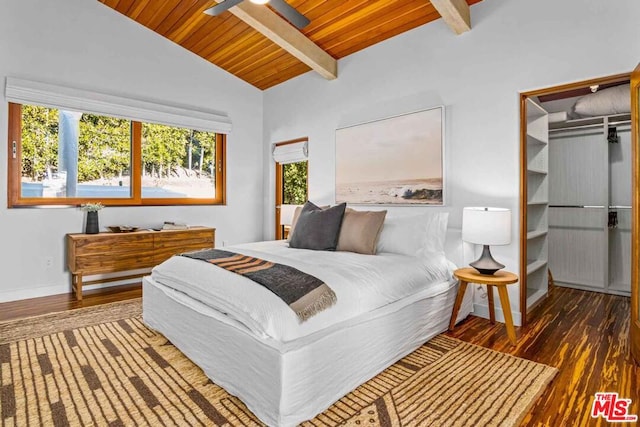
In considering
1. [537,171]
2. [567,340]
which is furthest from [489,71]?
[567,340]

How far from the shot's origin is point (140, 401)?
181 centimetres

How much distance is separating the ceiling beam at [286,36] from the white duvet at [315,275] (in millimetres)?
2252

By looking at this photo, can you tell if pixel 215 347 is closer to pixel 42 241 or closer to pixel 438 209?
pixel 438 209

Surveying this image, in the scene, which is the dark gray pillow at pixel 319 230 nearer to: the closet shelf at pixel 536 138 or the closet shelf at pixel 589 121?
the closet shelf at pixel 536 138

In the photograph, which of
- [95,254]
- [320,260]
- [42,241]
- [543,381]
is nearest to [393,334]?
[320,260]

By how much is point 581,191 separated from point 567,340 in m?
2.23

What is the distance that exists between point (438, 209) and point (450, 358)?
5.10ft

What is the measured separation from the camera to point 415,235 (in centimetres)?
299

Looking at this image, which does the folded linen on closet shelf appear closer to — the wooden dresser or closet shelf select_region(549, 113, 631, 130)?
closet shelf select_region(549, 113, 631, 130)

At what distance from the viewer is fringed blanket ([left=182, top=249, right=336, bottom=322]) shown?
1.78 meters

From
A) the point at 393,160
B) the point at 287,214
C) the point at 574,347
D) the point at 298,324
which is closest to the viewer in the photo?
the point at 298,324

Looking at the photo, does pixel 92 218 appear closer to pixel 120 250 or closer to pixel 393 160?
pixel 120 250

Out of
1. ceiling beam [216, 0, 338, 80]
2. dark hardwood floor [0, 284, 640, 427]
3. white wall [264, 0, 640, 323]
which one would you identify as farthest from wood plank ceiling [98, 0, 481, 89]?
dark hardwood floor [0, 284, 640, 427]

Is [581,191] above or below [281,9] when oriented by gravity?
below
